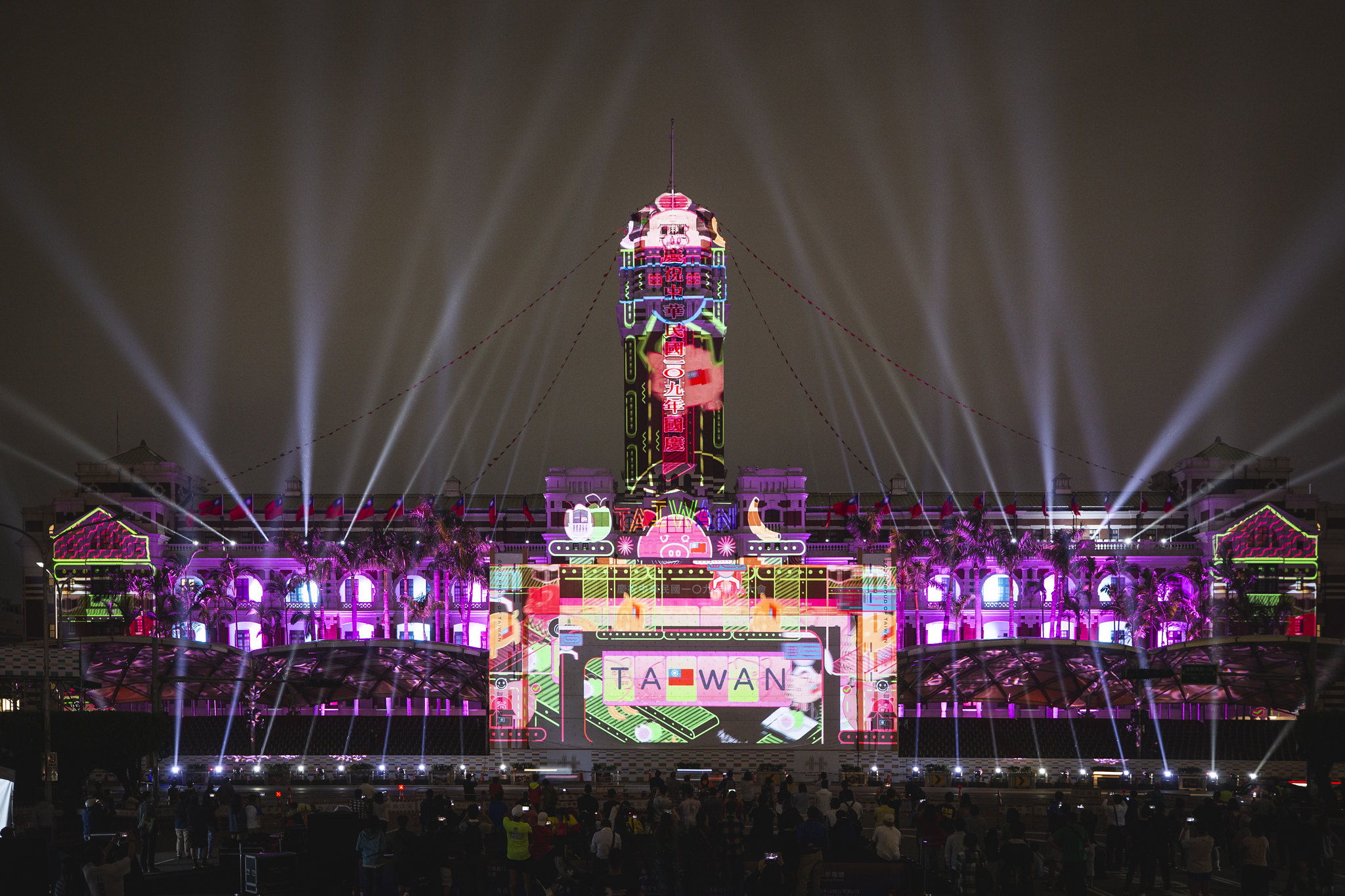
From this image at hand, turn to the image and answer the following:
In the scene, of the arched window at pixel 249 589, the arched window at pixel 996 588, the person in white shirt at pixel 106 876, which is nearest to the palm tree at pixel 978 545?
the arched window at pixel 996 588

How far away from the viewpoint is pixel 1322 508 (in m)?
119

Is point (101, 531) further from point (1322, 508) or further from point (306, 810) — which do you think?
point (1322, 508)

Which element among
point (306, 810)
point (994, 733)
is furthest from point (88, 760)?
point (994, 733)

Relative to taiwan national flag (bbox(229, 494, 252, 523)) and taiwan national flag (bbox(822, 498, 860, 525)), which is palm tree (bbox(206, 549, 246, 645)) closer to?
taiwan national flag (bbox(229, 494, 252, 523))

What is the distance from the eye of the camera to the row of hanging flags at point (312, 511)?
378ft

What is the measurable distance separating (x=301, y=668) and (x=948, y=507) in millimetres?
54305

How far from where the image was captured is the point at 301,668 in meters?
86.2

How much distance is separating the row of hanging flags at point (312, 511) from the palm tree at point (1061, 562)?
4235 centimetres

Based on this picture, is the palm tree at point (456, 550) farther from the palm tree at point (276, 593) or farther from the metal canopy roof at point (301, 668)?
the metal canopy roof at point (301, 668)

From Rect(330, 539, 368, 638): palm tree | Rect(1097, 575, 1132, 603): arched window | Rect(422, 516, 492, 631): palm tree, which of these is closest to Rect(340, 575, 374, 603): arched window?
Rect(330, 539, 368, 638): palm tree

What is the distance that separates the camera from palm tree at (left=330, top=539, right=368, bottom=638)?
→ 110 meters

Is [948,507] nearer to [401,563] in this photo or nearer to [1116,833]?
[401,563]

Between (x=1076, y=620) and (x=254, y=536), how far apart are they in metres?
67.6

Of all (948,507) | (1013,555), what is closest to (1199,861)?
(1013,555)
